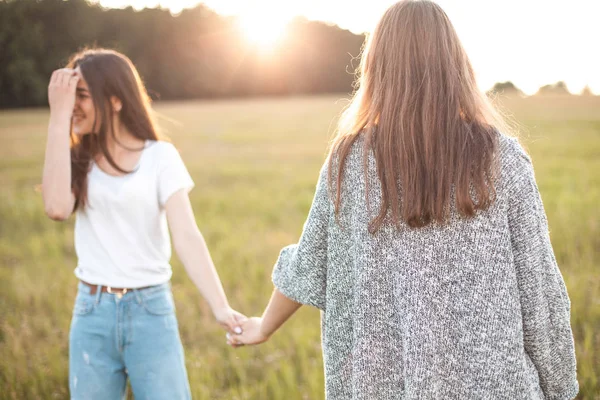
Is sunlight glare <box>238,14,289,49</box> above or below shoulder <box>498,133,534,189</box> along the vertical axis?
above

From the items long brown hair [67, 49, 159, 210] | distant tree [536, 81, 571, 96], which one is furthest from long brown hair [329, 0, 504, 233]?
distant tree [536, 81, 571, 96]

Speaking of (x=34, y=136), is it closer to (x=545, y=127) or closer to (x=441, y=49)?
(x=545, y=127)

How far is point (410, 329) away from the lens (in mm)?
1636

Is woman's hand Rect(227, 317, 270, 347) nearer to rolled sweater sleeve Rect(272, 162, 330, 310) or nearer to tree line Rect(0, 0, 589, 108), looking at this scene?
rolled sweater sleeve Rect(272, 162, 330, 310)

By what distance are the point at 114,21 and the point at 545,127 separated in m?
48.1

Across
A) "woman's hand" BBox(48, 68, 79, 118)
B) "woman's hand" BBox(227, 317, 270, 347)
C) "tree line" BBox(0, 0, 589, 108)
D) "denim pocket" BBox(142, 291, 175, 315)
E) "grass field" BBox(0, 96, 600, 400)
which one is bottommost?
"grass field" BBox(0, 96, 600, 400)

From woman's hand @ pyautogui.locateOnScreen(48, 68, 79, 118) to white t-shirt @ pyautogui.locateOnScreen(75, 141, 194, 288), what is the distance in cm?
28

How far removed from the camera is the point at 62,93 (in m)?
2.31

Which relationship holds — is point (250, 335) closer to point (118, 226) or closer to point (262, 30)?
point (118, 226)

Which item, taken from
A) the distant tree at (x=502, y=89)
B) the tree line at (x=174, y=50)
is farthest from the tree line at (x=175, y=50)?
the distant tree at (x=502, y=89)

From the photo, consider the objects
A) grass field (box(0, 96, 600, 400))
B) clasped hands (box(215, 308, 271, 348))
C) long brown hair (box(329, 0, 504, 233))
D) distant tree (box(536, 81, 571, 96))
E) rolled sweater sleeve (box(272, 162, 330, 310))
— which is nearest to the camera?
long brown hair (box(329, 0, 504, 233))

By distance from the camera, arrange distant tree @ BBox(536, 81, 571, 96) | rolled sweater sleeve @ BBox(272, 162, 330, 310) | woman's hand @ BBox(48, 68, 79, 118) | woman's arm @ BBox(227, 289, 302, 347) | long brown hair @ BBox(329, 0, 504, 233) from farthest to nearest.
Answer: distant tree @ BBox(536, 81, 571, 96), woman's hand @ BBox(48, 68, 79, 118), woman's arm @ BBox(227, 289, 302, 347), rolled sweater sleeve @ BBox(272, 162, 330, 310), long brown hair @ BBox(329, 0, 504, 233)

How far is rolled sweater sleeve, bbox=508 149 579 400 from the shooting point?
1.60m

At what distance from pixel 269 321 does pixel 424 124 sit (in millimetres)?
1092
